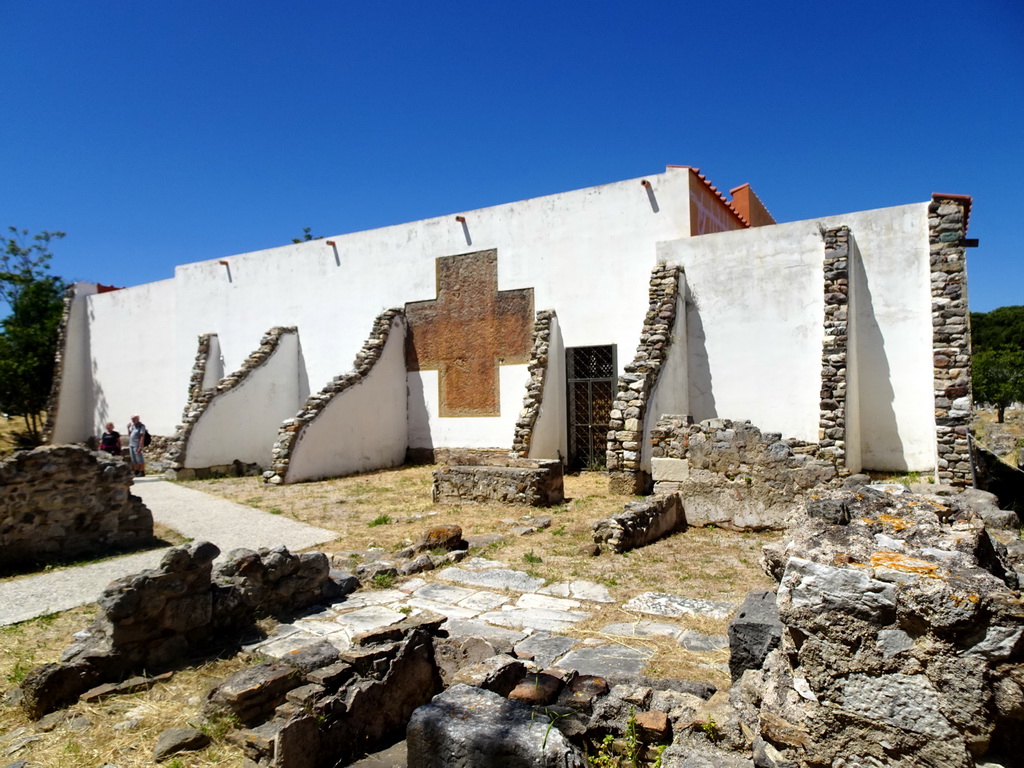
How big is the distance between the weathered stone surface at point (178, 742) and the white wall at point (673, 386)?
8.70 meters

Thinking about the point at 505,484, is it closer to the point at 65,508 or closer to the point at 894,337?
the point at 65,508

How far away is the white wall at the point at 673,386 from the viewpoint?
1150 cm

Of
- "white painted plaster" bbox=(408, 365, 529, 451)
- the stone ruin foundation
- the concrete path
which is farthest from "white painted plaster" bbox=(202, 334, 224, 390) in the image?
the stone ruin foundation

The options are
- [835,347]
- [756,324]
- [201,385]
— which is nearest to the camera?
[835,347]

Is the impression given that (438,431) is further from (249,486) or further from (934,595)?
(934,595)

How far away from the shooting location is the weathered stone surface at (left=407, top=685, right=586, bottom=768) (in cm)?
266

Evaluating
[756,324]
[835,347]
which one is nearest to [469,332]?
[756,324]

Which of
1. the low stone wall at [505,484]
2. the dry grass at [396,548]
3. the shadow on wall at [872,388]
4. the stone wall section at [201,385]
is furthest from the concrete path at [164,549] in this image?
the shadow on wall at [872,388]

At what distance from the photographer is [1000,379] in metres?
28.2

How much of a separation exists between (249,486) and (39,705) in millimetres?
10769

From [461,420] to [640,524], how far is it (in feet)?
29.8

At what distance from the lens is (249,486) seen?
14250 millimetres

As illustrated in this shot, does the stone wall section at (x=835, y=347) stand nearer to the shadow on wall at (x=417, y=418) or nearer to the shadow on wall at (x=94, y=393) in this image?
the shadow on wall at (x=417, y=418)

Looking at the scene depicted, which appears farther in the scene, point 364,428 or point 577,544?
point 364,428
